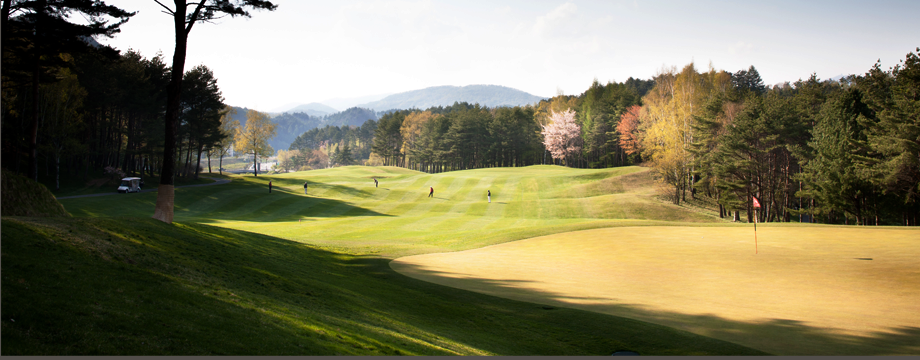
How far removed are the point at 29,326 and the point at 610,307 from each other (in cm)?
1110

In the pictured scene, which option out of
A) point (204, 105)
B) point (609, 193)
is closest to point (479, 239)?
point (609, 193)

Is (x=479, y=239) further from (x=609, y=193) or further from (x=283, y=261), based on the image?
(x=609, y=193)

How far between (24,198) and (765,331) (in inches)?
729

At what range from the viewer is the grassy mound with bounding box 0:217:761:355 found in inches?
215

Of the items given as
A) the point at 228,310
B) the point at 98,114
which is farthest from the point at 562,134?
the point at 228,310

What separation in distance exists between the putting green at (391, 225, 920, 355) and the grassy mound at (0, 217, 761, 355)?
128 centimetres

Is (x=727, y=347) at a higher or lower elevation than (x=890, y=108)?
lower

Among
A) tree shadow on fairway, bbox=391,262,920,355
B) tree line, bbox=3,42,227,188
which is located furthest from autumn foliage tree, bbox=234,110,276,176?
tree shadow on fairway, bbox=391,262,920,355

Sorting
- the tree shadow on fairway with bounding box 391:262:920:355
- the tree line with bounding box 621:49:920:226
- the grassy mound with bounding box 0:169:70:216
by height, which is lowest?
the tree shadow on fairway with bounding box 391:262:920:355

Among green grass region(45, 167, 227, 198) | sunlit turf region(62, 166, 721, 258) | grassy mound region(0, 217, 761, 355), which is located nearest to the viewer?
grassy mound region(0, 217, 761, 355)

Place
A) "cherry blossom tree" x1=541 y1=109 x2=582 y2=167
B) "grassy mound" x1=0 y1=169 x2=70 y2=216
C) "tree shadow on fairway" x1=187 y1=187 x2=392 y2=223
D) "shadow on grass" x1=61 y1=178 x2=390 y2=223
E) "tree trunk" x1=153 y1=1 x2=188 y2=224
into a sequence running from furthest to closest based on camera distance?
"cherry blossom tree" x1=541 y1=109 x2=582 y2=167 → "tree shadow on fairway" x1=187 y1=187 x2=392 y2=223 → "shadow on grass" x1=61 y1=178 x2=390 y2=223 → "tree trunk" x1=153 y1=1 x2=188 y2=224 → "grassy mound" x1=0 y1=169 x2=70 y2=216

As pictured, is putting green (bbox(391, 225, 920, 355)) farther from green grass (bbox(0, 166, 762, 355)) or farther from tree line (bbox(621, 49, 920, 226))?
tree line (bbox(621, 49, 920, 226))

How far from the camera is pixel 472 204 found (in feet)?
148

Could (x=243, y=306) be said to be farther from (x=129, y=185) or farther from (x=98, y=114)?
(x=98, y=114)
